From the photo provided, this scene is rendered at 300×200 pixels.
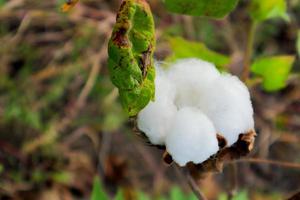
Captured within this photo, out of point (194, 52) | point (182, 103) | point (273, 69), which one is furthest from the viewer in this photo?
point (273, 69)

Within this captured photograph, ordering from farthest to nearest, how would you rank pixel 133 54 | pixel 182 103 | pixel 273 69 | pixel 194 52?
pixel 273 69 < pixel 194 52 < pixel 182 103 < pixel 133 54

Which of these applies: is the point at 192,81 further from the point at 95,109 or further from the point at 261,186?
the point at 261,186

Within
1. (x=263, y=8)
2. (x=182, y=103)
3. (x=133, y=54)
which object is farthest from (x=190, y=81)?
(x=263, y=8)

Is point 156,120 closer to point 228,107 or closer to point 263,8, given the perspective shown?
point 228,107

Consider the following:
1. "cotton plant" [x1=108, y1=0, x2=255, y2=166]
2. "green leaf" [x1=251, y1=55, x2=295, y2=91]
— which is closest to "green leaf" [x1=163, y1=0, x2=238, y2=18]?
"cotton plant" [x1=108, y1=0, x2=255, y2=166]

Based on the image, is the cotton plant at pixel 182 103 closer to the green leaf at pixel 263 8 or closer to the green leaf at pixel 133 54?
the green leaf at pixel 133 54

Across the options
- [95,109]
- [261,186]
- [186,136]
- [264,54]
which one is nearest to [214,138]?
[186,136]

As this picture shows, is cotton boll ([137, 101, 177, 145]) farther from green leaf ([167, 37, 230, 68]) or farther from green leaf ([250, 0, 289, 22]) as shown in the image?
green leaf ([250, 0, 289, 22])
